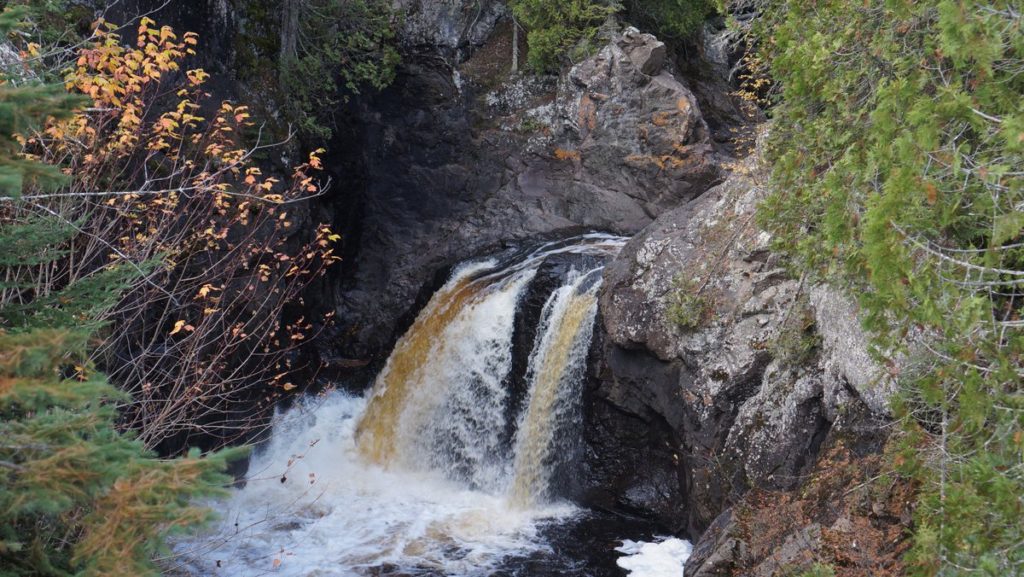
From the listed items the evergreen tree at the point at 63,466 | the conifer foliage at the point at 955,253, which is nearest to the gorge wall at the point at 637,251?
the conifer foliage at the point at 955,253

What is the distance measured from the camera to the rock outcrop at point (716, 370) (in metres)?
7.30

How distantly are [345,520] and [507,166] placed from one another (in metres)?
7.60

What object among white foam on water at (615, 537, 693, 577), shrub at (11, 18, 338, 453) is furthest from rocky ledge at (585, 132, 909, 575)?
shrub at (11, 18, 338, 453)

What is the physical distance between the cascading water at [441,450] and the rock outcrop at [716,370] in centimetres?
76

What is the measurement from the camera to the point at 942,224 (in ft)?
13.5

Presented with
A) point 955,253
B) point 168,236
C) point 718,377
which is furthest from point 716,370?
point 168,236

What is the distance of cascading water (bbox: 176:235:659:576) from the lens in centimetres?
935

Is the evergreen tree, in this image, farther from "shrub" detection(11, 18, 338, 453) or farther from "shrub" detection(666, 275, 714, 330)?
"shrub" detection(666, 275, 714, 330)

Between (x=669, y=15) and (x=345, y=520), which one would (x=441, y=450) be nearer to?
(x=345, y=520)

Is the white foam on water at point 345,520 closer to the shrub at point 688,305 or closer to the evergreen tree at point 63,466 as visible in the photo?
the shrub at point 688,305

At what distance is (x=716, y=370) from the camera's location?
8633mm

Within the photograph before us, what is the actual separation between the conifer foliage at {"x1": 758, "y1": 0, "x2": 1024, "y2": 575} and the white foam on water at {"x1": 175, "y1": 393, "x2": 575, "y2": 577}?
552 centimetres

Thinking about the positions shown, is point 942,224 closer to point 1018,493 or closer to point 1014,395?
point 1014,395

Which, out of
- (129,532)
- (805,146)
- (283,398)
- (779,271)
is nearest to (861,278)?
(805,146)
